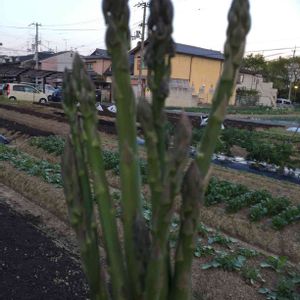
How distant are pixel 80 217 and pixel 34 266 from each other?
3.33m

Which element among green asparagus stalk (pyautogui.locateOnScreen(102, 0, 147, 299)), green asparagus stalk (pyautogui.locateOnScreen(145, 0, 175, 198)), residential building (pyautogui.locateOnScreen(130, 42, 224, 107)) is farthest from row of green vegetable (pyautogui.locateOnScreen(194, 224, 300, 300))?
residential building (pyautogui.locateOnScreen(130, 42, 224, 107))

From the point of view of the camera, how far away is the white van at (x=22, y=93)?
123 feet

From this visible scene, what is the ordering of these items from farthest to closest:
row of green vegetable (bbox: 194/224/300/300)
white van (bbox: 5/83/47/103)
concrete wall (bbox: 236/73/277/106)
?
concrete wall (bbox: 236/73/277/106) → white van (bbox: 5/83/47/103) → row of green vegetable (bbox: 194/224/300/300)

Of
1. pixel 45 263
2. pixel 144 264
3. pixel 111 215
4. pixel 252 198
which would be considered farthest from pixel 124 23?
pixel 252 198

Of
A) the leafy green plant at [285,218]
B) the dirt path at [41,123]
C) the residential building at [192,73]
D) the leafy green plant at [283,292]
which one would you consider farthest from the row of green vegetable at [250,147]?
the residential building at [192,73]

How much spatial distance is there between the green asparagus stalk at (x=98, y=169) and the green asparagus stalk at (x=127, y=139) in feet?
0.17

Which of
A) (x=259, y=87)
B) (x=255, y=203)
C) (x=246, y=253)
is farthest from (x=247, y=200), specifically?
(x=259, y=87)

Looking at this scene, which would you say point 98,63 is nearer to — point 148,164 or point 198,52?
point 198,52

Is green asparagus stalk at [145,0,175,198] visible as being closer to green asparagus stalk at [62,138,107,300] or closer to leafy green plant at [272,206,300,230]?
green asparagus stalk at [62,138,107,300]

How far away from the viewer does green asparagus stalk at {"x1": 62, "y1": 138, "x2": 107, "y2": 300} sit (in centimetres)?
172

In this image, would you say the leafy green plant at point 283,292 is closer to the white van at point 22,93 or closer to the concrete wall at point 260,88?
the white van at point 22,93

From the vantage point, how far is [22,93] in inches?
1486

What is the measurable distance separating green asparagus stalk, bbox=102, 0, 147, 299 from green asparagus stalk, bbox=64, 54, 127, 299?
2.1 inches

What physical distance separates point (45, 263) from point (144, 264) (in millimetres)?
3466
